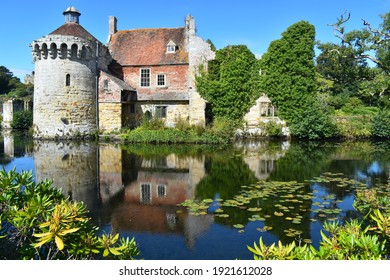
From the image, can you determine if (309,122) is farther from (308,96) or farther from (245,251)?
(245,251)

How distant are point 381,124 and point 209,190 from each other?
22734mm

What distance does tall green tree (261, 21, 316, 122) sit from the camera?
28.7m

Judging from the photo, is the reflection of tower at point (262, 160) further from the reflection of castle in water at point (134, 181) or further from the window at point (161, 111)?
the window at point (161, 111)

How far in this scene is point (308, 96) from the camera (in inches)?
1137

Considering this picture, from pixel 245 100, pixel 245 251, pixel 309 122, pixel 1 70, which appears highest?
pixel 1 70

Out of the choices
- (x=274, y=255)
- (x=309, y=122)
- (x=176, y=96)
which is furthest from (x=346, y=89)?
(x=274, y=255)

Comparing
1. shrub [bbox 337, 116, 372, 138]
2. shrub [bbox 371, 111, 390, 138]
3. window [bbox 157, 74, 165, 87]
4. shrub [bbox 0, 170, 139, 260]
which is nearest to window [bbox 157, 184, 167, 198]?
shrub [bbox 0, 170, 139, 260]

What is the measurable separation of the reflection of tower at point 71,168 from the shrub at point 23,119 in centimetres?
1708

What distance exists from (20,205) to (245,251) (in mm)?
4086

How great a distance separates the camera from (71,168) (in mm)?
15539

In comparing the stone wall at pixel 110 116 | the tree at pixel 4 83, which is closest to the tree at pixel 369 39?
the stone wall at pixel 110 116

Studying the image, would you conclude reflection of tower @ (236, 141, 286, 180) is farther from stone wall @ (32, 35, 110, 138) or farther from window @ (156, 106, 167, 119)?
stone wall @ (32, 35, 110, 138)

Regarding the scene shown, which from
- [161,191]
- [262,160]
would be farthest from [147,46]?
[161,191]

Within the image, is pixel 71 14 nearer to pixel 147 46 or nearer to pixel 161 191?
pixel 147 46
